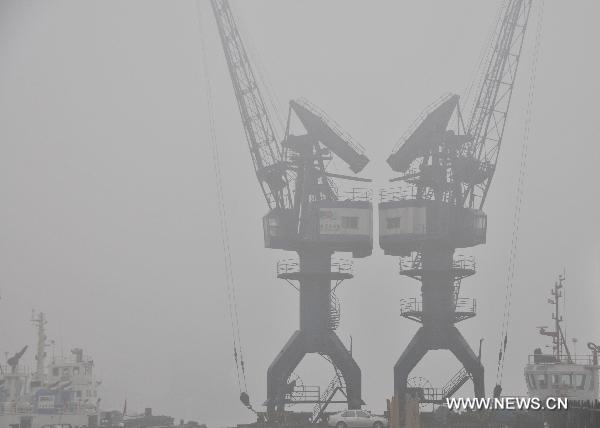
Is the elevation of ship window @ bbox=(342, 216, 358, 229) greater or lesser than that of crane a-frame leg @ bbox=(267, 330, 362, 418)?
greater

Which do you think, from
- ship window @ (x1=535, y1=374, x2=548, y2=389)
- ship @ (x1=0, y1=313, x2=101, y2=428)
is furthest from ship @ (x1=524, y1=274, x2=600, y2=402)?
ship @ (x1=0, y1=313, x2=101, y2=428)

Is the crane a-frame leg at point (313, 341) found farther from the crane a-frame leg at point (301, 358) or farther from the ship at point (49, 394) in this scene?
the ship at point (49, 394)

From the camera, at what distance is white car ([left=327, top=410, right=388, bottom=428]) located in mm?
53688

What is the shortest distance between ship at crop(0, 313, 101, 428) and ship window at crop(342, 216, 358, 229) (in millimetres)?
32065

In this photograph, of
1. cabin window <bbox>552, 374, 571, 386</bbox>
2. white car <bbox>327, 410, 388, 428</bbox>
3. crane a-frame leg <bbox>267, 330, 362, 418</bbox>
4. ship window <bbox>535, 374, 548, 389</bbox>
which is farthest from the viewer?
crane a-frame leg <bbox>267, 330, 362, 418</bbox>

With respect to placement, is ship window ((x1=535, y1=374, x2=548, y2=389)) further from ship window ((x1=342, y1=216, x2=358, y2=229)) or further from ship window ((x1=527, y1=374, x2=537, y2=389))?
ship window ((x1=342, y1=216, x2=358, y2=229))

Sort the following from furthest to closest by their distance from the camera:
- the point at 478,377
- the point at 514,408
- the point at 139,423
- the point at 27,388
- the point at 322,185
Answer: the point at 27,388 → the point at 139,423 → the point at 322,185 → the point at 478,377 → the point at 514,408

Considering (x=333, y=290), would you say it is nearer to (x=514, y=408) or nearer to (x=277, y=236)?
(x=277, y=236)

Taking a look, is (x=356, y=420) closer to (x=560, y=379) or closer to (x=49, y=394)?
(x=560, y=379)

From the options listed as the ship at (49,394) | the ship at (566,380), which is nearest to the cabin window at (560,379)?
the ship at (566,380)

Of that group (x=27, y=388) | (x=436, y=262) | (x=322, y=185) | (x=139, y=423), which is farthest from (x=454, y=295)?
(x=27, y=388)

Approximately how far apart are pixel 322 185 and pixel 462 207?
32.2 feet

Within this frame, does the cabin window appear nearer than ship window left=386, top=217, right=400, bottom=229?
Yes

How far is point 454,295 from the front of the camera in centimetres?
6800
